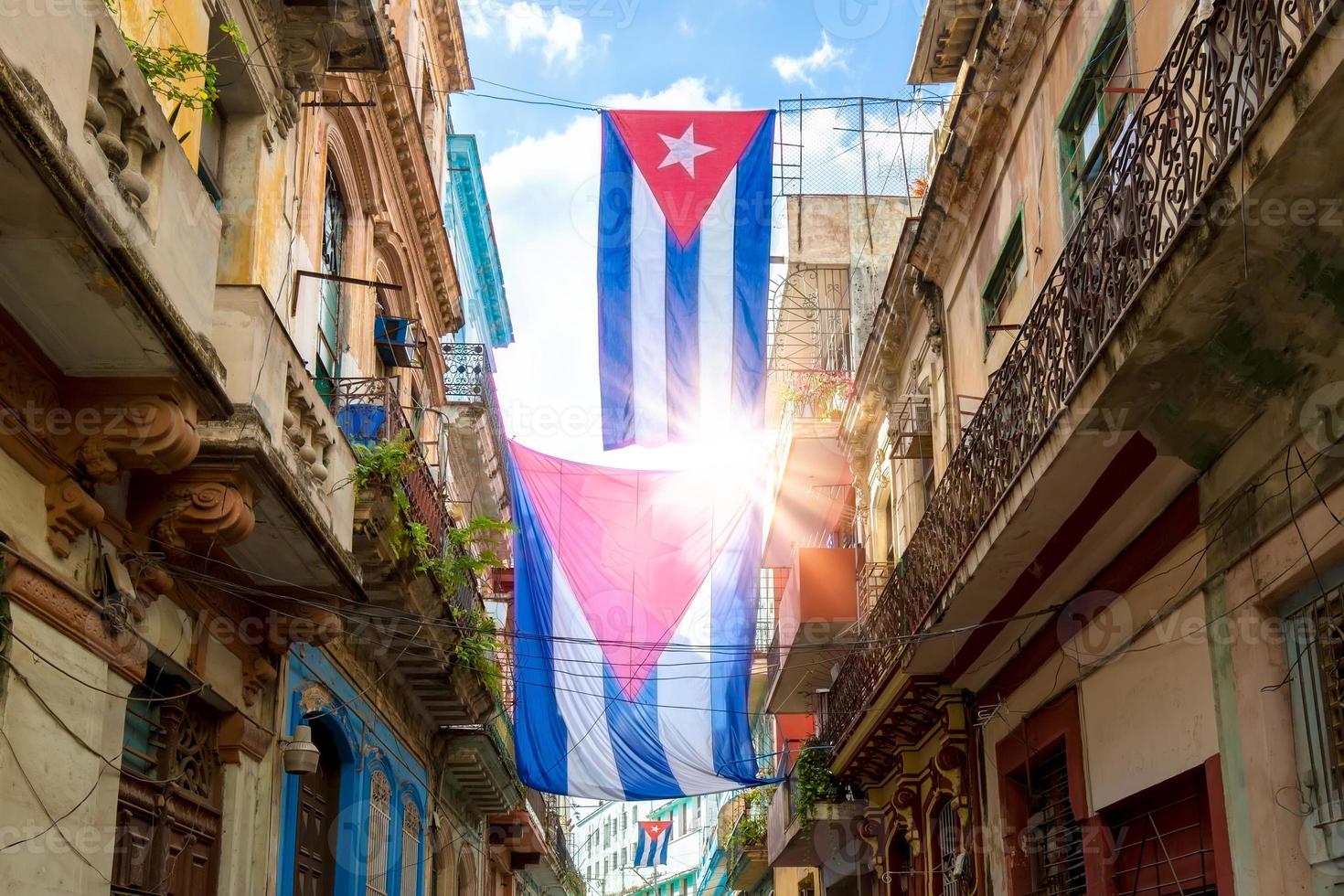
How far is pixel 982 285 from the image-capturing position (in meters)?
13.3

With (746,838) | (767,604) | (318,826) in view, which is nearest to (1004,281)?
(318,826)

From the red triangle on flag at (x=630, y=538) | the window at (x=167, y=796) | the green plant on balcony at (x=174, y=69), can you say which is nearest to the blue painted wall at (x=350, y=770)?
the window at (x=167, y=796)

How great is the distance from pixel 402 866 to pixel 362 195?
22.5 feet

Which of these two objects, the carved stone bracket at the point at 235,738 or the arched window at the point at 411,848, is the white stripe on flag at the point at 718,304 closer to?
the carved stone bracket at the point at 235,738

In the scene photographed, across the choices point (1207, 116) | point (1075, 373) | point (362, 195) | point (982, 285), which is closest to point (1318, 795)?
point (1075, 373)

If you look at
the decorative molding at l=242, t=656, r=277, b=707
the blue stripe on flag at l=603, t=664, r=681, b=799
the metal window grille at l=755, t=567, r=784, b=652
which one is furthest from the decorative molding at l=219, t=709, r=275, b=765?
the metal window grille at l=755, t=567, r=784, b=652

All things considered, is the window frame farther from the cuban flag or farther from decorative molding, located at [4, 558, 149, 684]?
decorative molding, located at [4, 558, 149, 684]

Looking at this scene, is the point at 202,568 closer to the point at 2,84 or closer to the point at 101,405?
the point at 101,405

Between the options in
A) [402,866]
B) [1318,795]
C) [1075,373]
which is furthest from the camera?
[402,866]

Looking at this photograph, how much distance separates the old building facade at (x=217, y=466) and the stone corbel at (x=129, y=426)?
12mm

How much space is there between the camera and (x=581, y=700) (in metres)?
14.5

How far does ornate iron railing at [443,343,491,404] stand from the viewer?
1870 centimetres

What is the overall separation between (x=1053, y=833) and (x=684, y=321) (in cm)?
495

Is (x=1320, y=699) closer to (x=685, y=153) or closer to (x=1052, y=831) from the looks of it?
(x=1052, y=831)
